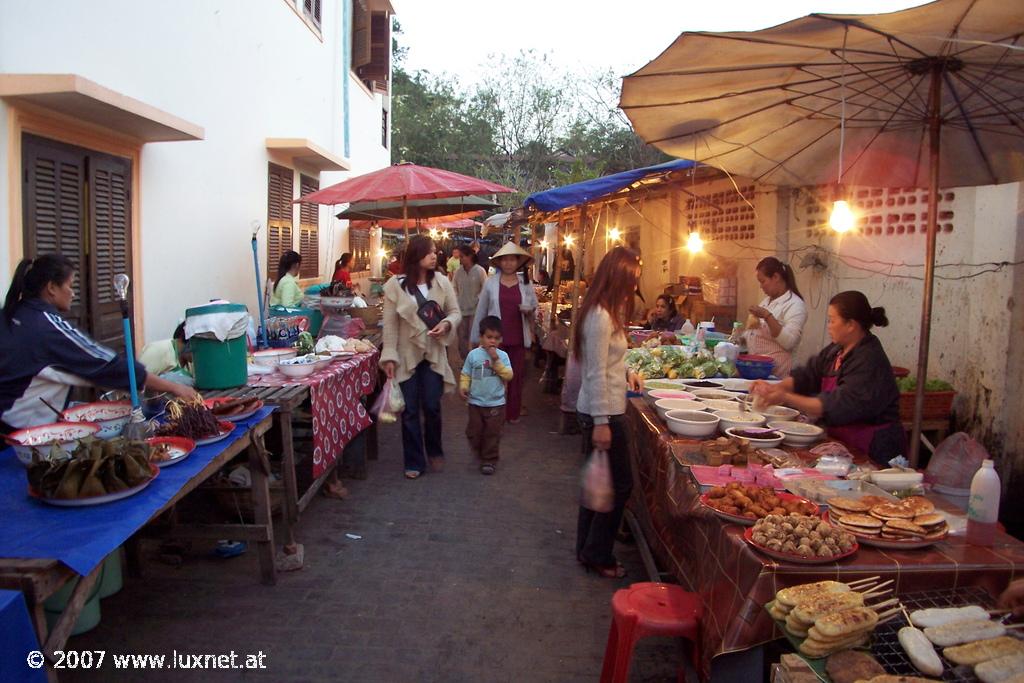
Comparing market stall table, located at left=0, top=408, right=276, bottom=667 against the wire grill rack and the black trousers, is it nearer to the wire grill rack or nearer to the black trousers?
the black trousers

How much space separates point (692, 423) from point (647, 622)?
1379 mm

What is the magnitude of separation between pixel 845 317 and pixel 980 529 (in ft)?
5.20

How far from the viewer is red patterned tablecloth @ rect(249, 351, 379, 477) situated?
198 inches

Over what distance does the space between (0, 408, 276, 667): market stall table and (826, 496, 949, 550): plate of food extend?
103 inches

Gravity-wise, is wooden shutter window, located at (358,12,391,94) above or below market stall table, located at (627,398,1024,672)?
above

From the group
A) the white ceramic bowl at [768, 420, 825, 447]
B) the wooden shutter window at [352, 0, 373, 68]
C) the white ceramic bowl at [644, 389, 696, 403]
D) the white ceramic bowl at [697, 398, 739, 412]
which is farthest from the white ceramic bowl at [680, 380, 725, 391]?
the wooden shutter window at [352, 0, 373, 68]

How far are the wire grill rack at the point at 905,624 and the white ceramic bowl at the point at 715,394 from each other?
2394 millimetres

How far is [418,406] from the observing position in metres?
6.32

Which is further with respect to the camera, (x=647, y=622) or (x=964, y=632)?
(x=647, y=622)

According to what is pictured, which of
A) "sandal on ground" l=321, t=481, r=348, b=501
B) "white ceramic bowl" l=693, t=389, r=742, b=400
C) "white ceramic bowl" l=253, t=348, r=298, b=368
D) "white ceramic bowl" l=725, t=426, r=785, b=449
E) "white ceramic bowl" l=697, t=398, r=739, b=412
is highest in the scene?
"white ceramic bowl" l=253, t=348, r=298, b=368

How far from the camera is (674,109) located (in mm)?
4180

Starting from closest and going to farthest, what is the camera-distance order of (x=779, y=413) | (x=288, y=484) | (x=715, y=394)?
(x=779, y=413), (x=288, y=484), (x=715, y=394)

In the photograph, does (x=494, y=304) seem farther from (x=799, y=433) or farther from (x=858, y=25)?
(x=858, y=25)

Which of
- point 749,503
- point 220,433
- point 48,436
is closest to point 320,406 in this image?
point 220,433
